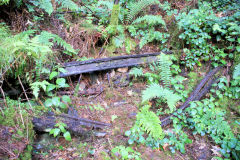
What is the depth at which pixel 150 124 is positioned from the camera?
268cm

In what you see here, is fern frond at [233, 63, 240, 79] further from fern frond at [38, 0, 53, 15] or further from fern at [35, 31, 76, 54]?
fern frond at [38, 0, 53, 15]

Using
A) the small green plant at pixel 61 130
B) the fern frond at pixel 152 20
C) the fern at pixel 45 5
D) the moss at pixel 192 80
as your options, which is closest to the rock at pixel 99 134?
the small green plant at pixel 61 130

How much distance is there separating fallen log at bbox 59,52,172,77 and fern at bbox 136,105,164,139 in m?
1.49

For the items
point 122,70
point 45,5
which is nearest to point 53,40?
point 45,5

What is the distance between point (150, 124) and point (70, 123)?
53.5 inches

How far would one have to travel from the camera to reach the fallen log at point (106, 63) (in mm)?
3570

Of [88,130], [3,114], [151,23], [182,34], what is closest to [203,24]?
[182,34]

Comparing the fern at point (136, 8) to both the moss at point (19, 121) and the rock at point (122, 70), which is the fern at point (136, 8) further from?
the moss at point (19, 121)

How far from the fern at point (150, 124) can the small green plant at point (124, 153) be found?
40 centimetres

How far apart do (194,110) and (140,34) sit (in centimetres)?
258

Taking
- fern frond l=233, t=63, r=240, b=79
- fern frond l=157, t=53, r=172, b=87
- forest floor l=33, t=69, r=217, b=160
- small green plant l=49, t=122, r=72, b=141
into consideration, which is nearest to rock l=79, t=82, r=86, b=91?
forest floor l=33, t=69, r=217, b=160

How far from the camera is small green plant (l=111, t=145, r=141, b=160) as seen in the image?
93.6 inches

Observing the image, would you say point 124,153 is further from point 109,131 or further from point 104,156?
point 109,131

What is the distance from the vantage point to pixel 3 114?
7.63 ft
